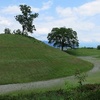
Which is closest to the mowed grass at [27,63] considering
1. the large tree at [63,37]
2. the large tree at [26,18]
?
the large tree at [26,18]

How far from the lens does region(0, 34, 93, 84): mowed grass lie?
40.5m

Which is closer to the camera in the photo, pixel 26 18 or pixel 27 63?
pixel 27 63

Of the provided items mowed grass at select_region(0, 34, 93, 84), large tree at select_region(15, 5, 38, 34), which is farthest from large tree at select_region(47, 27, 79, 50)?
mowed grass at select_region(0, 34, 93, 84)

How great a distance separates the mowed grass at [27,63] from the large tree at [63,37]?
6067cm

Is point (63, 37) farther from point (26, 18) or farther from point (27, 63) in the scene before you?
point (27, 63)

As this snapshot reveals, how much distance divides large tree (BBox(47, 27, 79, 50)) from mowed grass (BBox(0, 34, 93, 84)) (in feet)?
199

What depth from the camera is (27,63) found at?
4734 centimetres

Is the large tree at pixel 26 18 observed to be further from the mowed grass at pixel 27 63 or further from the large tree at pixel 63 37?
the large tree at pixel 63 37

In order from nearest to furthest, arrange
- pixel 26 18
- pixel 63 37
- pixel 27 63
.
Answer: pixel 27 63 → pixel 26 18 → pixel 63 37

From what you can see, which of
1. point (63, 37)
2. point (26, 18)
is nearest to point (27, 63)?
point (26, 18)

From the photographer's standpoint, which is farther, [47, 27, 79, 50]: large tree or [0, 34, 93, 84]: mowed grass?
[47, 27, 79, 50]: large tree

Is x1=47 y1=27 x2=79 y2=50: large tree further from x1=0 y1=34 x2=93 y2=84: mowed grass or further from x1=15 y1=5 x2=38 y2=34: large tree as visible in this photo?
x1=0 y1=34 x2=93 y2=84: mowed grass

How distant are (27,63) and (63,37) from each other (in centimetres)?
7823

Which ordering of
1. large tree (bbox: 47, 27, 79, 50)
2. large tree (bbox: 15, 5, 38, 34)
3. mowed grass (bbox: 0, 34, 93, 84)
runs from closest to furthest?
mowed grass (bbox: 0, 34, 93, 84) → large tree (bbox: 15, 5, 38, 34) → large tree (bbox: 47, 27, 79, 50)
